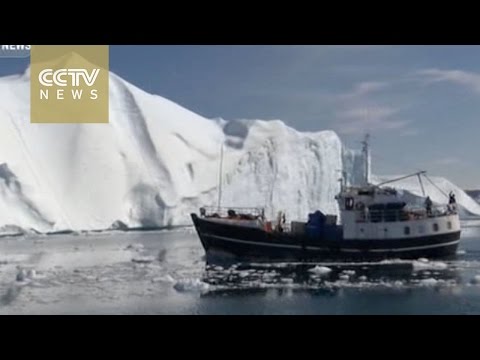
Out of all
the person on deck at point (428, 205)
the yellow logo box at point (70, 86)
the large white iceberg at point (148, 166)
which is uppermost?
the yellow logo box at point (70, 86)

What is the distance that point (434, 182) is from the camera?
583 centimetres

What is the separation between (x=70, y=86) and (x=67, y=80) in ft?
0.16

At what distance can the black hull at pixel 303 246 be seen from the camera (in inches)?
273

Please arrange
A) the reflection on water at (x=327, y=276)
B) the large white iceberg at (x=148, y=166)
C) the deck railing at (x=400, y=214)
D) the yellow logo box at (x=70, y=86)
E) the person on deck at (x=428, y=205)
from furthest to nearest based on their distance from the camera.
Result: the deck railing at (x=400, y=214), the person on deck at (x=428, y=205), the large white iceberg at (x=148, y=166), the reflection on water at (x=327, y=276), the yellow logo box at (x=70, y=86)

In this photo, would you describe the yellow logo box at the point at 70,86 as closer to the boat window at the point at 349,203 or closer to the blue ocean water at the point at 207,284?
the blue ocean water at the point at 207,284

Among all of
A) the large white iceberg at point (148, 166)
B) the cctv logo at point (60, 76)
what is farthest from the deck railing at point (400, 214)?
the cctv logo at point (60, 76)

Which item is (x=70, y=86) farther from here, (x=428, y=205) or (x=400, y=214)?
(x=428, y=205)

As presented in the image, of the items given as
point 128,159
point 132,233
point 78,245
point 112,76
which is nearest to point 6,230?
point 78,245

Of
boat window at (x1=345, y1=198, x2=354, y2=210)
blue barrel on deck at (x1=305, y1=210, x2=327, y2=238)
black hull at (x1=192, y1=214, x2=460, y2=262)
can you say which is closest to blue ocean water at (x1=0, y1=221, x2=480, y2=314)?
black hull at (x1=192, y1=214, x2=460, y2=262)

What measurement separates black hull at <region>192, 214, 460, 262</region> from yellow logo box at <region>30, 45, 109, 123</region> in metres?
2.70

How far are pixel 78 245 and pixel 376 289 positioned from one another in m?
3.24

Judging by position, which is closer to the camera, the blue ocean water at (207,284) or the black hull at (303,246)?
the blue ocean water at (207,284)

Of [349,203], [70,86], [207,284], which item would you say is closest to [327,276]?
[349,203]

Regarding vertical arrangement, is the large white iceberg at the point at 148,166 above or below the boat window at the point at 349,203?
above
